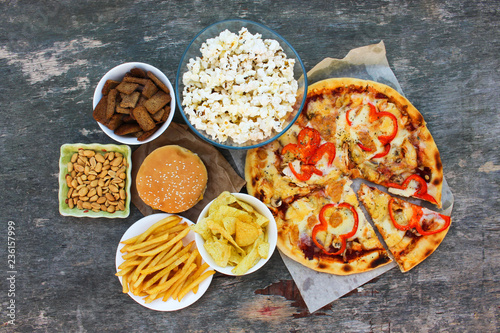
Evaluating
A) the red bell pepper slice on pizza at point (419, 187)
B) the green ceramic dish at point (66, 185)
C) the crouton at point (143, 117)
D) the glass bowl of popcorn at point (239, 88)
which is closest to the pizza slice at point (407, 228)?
the red bell pepper slice on pizza at point (419, 187)

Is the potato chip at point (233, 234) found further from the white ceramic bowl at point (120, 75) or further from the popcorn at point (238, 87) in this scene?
the white ceramic bowl at point (120, 75)

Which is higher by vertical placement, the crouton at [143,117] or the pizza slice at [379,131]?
the crouton at [143,117]

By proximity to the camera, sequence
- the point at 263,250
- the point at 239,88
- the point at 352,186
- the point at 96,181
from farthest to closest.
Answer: the point at 352,186 < the point at 96,181 < the point at 263,250 < the point at 239,88

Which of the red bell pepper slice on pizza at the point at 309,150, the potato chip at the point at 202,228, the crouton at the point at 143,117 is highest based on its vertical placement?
the crouton at the point at 143,117

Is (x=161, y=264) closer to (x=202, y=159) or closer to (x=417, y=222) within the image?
(x=202, y=159)

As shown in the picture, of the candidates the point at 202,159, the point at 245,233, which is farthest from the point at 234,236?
the point at 202,159

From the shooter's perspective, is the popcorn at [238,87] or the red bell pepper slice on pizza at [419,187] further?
the red bell pepper slice on pizza at [419,187]
